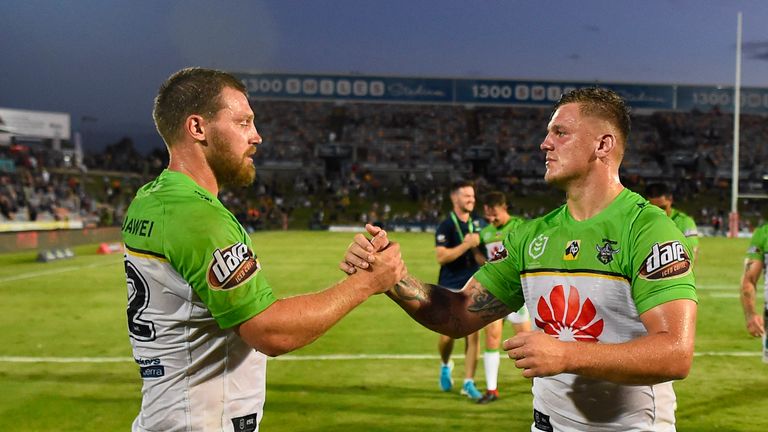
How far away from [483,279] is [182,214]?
1.82m

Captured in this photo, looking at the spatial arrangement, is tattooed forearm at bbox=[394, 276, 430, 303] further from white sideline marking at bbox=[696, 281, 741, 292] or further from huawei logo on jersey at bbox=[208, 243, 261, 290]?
white sideline marking at bbox=[696, 281, 741, 292]

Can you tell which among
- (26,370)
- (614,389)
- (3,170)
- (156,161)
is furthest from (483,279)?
(156,161)

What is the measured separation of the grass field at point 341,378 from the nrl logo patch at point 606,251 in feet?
15.4

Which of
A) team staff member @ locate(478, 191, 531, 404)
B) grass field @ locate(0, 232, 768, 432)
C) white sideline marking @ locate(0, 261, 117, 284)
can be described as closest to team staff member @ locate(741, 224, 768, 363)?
grass field @ locate(0, 232, 768, 432)

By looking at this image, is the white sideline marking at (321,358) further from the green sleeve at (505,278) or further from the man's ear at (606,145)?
the man's ear at (606,145)

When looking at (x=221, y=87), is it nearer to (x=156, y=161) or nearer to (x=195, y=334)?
(x=195, y=334)

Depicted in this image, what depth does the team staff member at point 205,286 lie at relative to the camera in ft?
9.57

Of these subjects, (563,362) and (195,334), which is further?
(195,334)

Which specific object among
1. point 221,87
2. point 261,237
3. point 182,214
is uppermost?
point 221,87

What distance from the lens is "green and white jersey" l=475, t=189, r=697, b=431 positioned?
3.10 meters

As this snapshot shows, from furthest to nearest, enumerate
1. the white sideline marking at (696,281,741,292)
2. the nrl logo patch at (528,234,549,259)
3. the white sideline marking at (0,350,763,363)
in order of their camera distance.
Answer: the white sideline marking at (696,281,741,292) → the white sideline marking at (0,350,763,363) → the nrl logo patch at (528,234,549,259)

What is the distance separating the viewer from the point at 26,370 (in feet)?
32.5

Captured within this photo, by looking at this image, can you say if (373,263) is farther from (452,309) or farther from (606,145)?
(606,145)

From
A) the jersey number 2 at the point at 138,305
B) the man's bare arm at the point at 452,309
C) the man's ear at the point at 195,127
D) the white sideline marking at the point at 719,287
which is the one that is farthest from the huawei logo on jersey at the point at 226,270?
the white sideline marking at the point at 719,287
